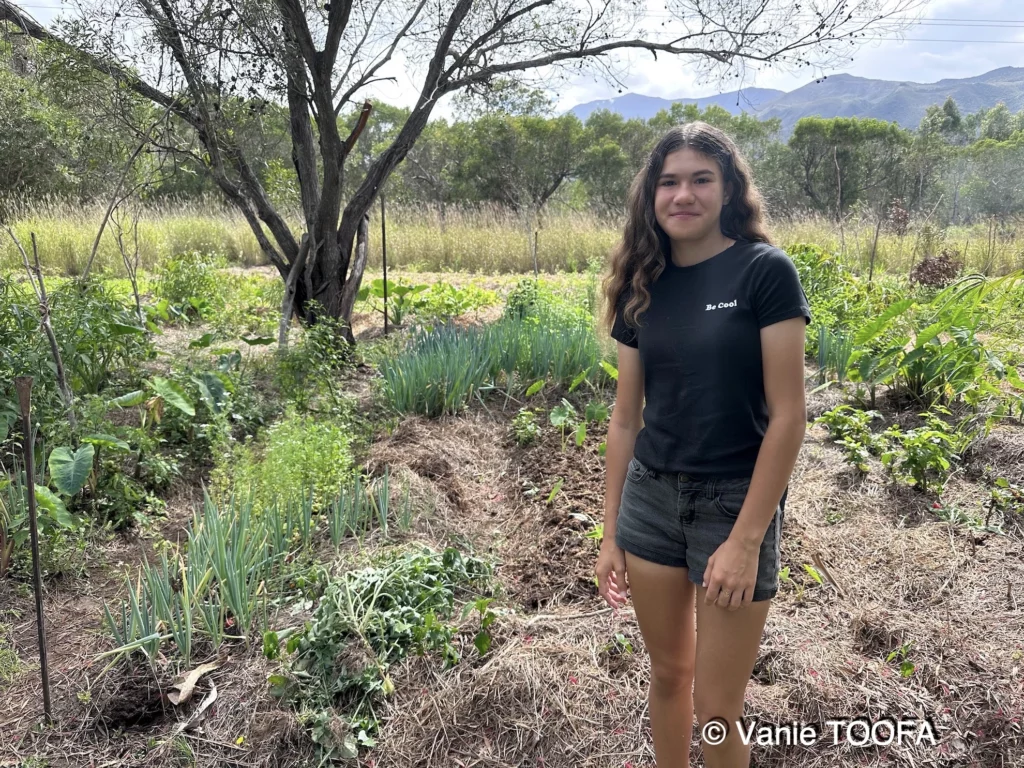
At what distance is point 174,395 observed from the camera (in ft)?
11.6

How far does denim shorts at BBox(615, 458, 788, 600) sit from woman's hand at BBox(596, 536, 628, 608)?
0.04 m

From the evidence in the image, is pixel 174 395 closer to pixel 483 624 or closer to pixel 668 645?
pixel 483 624

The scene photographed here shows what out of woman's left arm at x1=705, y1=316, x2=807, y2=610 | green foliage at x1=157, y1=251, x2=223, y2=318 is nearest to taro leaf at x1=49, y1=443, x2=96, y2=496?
woman's left arm at x1=705, y1=316, x2=807, y2=610

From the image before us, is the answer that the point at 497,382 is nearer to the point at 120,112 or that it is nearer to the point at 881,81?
the point at 120,112

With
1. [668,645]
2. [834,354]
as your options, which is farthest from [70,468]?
[834,354]

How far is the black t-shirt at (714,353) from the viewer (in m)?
1.24

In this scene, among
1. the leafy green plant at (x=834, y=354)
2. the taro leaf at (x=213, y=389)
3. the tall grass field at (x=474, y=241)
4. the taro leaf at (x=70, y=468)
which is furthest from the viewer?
the tall grass field at (x=474, y=241)

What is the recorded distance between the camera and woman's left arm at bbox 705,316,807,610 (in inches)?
47.6

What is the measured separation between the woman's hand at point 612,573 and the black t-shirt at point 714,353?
26cm

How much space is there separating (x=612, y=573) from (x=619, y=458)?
28 cm

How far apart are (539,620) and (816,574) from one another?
3.41 ft

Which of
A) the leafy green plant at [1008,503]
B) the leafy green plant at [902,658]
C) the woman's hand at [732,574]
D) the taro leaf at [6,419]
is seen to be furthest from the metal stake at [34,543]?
the leafy green plant at [1008,503]

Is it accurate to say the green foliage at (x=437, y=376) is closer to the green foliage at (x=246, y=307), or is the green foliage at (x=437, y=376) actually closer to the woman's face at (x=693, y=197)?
the green foliage at (x=246, y=307)

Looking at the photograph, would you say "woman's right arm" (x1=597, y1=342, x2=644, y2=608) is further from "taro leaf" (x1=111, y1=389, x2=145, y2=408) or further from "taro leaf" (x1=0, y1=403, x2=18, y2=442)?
"taro leaf" (x1=0, y1=403, x2=18, y2=442)
